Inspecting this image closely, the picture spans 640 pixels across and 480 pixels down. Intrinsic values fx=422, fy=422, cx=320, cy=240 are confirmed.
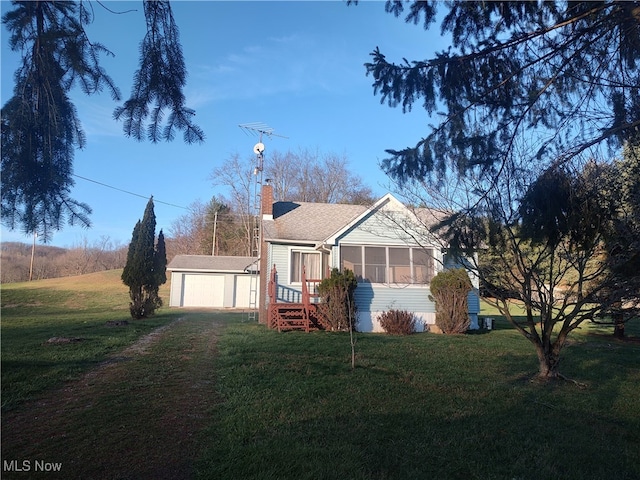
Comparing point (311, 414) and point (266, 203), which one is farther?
point (266, 203)

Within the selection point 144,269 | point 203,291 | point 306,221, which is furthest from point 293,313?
point 203,291

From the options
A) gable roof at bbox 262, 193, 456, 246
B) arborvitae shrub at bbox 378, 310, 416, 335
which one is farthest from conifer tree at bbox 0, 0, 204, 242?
arborvitae shrub at bbox 378, 310, 416, 335

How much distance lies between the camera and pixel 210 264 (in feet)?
92.2

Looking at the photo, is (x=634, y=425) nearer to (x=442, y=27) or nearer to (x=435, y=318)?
(x=442, y=27)

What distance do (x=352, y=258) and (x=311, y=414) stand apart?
1023cm

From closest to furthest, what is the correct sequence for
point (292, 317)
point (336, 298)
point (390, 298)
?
1. point (336, 298)
2. point (292, 317)
3. point (390, 298)

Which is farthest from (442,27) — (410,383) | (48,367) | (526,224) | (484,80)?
(48,367)

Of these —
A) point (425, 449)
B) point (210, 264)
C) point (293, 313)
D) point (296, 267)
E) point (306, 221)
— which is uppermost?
point (306, 221)

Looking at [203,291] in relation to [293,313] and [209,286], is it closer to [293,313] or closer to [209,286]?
[209,286]

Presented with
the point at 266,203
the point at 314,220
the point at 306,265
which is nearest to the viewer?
the point at 306,265

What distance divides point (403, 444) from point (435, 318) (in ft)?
36.7

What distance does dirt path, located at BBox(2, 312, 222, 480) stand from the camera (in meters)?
3.51

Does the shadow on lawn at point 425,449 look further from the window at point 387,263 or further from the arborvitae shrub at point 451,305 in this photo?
the window at point 387,263

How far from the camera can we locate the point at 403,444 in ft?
13.8
